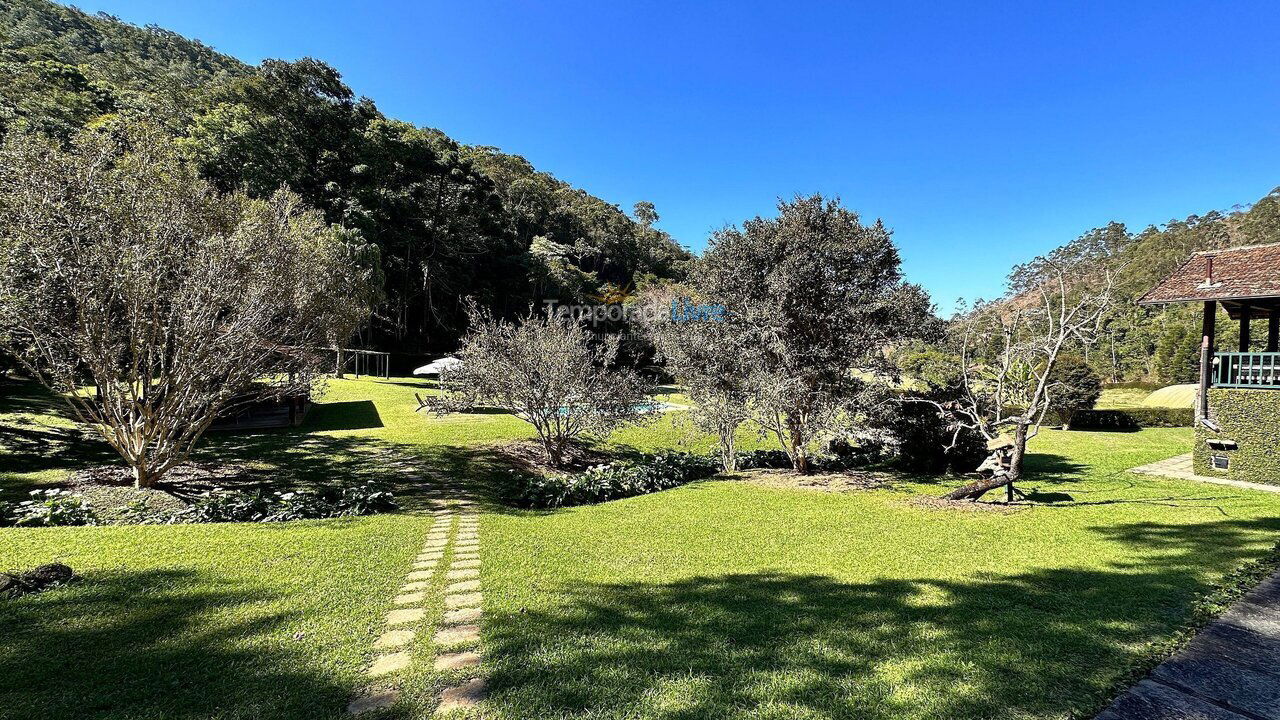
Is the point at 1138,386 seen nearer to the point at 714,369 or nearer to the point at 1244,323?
the point at 1244,323

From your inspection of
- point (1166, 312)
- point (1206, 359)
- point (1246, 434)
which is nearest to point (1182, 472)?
point (1246, 434)

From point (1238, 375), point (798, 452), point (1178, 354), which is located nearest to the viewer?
point (1238, 375)

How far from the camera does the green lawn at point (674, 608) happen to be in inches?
111

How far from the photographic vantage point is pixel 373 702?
275 cm

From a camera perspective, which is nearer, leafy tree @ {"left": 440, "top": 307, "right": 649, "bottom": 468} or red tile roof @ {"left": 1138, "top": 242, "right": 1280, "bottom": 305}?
red tile roof @ {"left": 1138, "top": 242, "right": 1280, "bottom": 305}

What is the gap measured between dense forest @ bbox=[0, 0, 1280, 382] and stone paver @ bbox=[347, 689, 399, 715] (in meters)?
18.1

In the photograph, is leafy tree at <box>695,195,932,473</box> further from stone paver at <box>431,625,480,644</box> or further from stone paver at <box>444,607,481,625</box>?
stone paver at <box>431,625,480,644</box>

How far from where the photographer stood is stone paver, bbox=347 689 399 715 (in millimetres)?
2688

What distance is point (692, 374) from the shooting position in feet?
37.9

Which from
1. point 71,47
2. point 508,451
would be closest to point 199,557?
point 508,451

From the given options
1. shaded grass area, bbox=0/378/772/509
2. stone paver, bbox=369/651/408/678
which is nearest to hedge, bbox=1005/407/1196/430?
shaded grass area, bbox=0/378/772/509

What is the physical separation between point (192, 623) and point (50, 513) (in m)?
4.54

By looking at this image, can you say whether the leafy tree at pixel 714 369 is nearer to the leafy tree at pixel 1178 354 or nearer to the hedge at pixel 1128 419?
the hedge at pixel 1128 419

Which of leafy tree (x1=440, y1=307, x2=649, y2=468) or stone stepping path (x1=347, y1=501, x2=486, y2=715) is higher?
leafy tree (x1=440, y1=307, x2=649, y2=468)
